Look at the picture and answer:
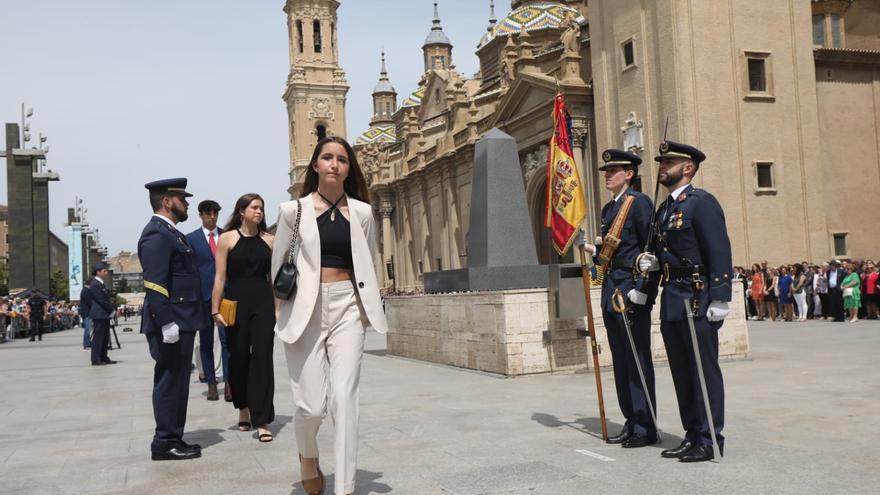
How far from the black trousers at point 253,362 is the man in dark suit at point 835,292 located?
17.6 meters

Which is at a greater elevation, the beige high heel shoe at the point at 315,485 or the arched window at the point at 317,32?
the arched window at the point at 317,32

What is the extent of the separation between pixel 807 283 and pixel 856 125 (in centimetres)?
993

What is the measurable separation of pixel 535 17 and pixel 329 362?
143ft

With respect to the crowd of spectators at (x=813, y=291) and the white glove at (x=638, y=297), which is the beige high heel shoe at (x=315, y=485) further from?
the crowd of spectators at (x=813, y=291)

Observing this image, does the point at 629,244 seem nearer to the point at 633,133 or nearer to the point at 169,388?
the point at 169,388

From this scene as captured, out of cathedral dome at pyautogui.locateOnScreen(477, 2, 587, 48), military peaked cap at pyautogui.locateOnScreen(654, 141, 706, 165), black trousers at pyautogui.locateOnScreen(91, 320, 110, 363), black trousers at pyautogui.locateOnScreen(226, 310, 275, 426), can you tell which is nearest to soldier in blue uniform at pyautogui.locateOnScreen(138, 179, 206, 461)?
black trousers at pyautogui.locateOnScreen(226, 310, 275, 426)

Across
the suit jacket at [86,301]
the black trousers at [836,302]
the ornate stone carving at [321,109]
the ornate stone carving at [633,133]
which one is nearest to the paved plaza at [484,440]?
the suit jacket at [86,301]

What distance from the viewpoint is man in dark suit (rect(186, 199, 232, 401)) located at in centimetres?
921

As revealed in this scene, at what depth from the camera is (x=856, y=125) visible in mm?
29125

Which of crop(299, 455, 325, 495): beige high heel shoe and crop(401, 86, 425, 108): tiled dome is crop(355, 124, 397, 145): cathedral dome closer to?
crop(401, 86, 425, 108): tiled dome

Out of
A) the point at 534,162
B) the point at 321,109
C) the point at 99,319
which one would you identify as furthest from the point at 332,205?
the point at 321,109

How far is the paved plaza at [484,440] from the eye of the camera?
482 cm

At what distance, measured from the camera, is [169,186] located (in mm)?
6516

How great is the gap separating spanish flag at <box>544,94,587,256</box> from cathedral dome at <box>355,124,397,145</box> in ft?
240
